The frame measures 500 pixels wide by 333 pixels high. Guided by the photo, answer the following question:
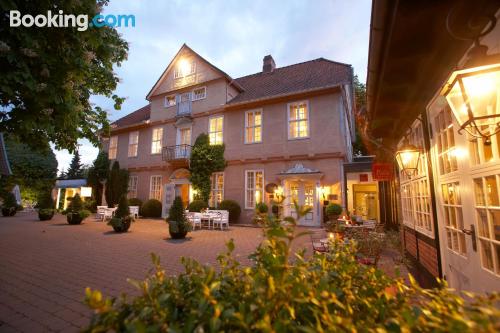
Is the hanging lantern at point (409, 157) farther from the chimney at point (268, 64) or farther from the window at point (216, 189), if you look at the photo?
the chimney at point (268, 64)

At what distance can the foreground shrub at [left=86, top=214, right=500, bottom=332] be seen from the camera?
88 centimetres

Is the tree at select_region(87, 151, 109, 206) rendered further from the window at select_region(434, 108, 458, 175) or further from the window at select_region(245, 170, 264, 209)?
the window at select_region(434, 108, 458, 175)

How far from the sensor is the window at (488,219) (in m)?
2.26

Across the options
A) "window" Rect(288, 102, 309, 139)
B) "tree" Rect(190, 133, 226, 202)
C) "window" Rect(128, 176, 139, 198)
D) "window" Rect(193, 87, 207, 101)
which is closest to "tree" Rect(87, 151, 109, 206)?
"window" Rect(128, 176, 139, 198)

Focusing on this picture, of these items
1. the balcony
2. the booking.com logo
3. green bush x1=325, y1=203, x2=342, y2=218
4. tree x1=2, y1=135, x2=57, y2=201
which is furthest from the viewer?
tree x1=2, y1=135, x2=57, y2=201

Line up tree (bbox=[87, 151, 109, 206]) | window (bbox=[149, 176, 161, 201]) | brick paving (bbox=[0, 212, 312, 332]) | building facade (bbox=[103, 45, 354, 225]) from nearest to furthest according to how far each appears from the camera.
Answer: brick paving (bbox=[0, 212, 312, 332]), building facade (bbox=[103, 45, 354, 225]), window (bbox=[149, 176, 161, 201]), tree (bbox=[87, 151, 109, 206])

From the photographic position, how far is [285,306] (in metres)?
0.99

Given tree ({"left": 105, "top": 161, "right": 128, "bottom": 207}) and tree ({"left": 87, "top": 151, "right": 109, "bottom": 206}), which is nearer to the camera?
tree ({"left": 105, "top": 161, "right": 128, "bottom": 207})

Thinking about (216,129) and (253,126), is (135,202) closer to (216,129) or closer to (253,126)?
(216,129)

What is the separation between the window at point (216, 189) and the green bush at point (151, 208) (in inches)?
165

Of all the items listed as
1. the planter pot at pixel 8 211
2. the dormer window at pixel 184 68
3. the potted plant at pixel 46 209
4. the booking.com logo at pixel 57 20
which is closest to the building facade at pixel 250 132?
the dormer window at pixel 184 68

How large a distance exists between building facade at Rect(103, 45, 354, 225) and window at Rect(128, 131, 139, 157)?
3.1 inches

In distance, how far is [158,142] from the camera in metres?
17.3

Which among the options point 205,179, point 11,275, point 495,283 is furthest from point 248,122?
point 495,283
